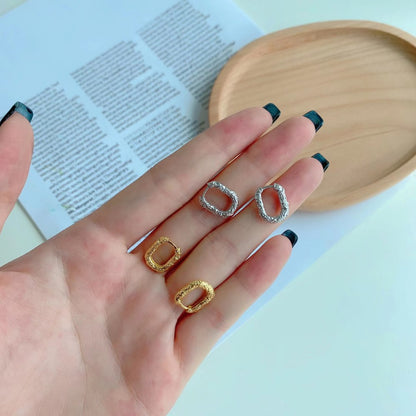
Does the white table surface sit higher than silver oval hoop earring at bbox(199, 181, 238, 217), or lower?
lower

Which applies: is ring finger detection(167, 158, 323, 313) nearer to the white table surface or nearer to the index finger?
the index finger

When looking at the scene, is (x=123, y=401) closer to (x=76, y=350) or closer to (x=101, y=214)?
(x=76, y=350)

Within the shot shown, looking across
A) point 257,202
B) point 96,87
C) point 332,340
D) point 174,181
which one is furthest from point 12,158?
point 332,340

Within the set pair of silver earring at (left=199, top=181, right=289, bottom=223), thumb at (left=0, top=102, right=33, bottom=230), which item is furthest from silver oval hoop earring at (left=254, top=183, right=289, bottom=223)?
thumb at (left=0, top=102, right=33, bottom=230)

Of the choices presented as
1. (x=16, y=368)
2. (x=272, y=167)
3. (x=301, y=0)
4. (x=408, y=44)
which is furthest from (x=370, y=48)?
(x=16, y=368)

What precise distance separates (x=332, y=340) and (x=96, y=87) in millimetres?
646

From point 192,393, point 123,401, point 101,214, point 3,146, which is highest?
point 3,146

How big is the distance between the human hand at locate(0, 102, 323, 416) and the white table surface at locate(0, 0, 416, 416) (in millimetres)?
185

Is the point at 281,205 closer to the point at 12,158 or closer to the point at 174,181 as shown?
the point at 174,181

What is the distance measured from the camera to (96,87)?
105 centimetres

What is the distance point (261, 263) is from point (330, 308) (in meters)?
0.25

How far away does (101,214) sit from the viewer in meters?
0.73

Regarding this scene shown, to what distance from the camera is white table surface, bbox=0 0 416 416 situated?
848 mm

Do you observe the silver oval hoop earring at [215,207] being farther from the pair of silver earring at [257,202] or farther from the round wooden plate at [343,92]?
the round wooden plate at [343,92]
